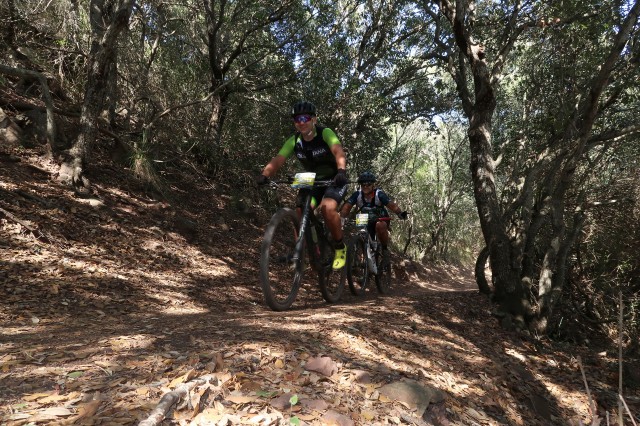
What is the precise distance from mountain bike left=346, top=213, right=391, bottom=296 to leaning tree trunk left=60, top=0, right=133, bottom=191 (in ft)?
15.5

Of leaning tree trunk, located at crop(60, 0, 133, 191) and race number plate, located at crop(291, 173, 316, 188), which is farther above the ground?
leaning tree trunk, located at crop(60, 0, 133, 191)

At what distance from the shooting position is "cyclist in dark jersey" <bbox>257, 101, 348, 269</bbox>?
4.68m

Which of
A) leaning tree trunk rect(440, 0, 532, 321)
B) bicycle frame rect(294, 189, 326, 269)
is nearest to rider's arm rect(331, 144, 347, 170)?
bicycle frame rect(294, 189, 326, 269)

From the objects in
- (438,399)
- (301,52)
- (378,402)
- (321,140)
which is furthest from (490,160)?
(301,52)

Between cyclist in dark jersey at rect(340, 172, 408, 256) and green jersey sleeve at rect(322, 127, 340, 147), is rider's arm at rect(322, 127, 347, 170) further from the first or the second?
cyclist in dark jersey at rect(340, 172, 408, 256)

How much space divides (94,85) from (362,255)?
5.50 meters

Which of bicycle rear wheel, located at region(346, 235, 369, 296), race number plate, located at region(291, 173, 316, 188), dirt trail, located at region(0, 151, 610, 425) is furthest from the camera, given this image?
bicycle rear wheel, located at region(346, 235, 369, 296)

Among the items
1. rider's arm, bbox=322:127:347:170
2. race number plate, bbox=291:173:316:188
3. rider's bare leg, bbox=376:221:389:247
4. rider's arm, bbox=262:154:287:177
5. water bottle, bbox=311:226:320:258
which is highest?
rider's arm, bbox=322:127:347:170

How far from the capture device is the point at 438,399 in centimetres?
261

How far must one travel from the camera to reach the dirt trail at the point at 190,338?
199 centimetres

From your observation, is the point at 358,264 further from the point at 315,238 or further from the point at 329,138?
the point at 329,138

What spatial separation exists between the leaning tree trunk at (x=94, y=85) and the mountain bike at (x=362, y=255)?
4716mm

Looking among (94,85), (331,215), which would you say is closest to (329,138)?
(331,215)

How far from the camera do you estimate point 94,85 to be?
22.0 ft
